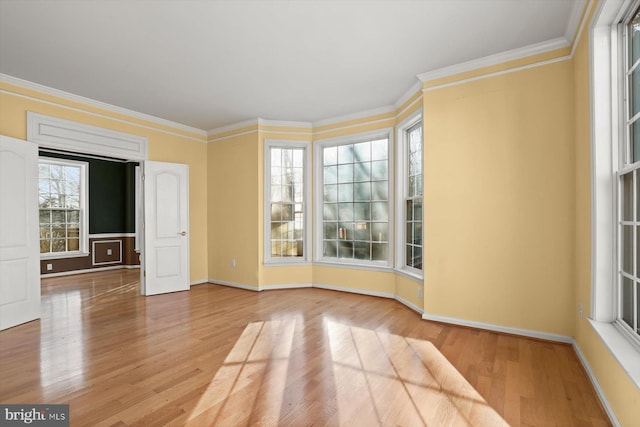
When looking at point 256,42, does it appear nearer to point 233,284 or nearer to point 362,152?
point 362,152

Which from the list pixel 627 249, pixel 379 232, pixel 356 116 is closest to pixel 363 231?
pixel 379 232

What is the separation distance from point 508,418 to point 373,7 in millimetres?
3065

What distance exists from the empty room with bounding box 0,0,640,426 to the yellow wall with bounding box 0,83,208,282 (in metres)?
0.03

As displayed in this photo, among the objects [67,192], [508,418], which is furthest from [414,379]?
[67,192]

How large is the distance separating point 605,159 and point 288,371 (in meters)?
2.81

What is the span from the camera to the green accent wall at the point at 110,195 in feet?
24.8

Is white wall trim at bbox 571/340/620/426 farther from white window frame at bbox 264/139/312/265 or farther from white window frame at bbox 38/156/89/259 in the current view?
white window frame at bbox 38/156/89/259

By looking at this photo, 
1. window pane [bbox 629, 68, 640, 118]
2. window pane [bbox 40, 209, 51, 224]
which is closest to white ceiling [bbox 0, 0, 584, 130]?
window pane [bbox 629, 68, 640, 118]

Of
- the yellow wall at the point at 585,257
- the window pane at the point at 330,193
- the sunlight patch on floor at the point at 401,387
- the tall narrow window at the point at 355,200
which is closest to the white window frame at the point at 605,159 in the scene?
the yellow wall at the point at 585,257

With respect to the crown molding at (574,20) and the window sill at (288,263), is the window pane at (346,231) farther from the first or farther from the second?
the crown molding at (574,20)

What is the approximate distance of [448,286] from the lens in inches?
146

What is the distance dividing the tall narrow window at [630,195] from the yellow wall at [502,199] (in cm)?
90

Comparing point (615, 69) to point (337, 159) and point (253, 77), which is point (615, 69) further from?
point (337, 159)

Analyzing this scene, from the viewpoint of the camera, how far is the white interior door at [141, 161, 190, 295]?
17.2ft
